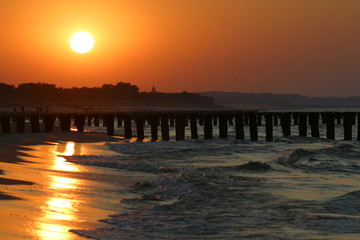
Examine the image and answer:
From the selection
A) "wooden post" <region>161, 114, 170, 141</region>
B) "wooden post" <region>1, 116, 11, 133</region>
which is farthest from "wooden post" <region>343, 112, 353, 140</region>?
"wooden post" <region>1, 116, 11, 133</region>

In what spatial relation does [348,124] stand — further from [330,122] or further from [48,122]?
[48,122]

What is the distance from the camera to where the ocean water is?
26.7 feet

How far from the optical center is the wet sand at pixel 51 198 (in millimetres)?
7324

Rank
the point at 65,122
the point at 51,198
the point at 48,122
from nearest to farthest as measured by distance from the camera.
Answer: the point at 51,198 → the point at 48,122 → the point at 65,122

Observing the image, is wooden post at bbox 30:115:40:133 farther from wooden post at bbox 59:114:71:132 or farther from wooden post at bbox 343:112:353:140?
wooden post at bbox 343:112:353:140

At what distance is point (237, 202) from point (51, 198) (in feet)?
10.3

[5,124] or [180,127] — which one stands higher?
[5,124]

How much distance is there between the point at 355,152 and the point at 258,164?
8729 millimetres

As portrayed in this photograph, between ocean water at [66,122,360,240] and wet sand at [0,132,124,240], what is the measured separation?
0.30 m

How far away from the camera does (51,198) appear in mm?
9586

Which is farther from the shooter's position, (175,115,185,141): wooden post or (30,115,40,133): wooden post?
(30,115,40,133): wooden post

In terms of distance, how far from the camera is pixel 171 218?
8.98 meters

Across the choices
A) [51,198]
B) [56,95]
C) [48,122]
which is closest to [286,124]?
[48,122]

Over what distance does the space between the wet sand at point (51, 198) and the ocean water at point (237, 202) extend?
304 mm
